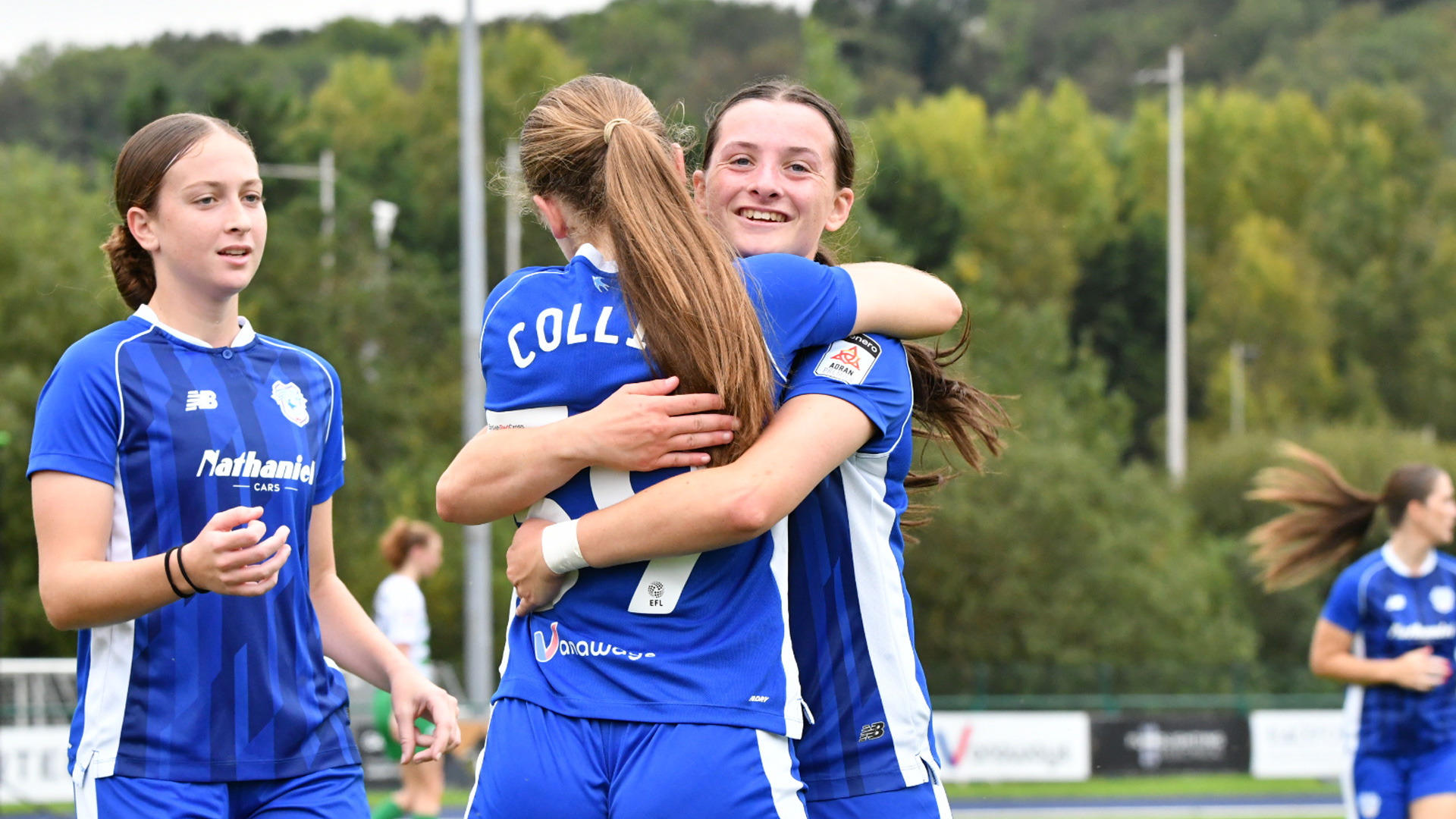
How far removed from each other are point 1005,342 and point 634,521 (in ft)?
140

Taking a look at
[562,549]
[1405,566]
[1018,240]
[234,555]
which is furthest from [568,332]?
[1018,240]

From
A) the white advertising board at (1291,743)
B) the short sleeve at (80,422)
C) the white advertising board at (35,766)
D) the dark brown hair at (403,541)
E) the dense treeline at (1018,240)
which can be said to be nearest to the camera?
the short sleeve at (80,422)

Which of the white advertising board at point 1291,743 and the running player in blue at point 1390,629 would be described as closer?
the running player in blue at point 1390,629

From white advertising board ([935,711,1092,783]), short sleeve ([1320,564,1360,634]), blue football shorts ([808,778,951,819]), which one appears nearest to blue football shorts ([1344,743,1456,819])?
short sleeve ([1320,564,1360,634])

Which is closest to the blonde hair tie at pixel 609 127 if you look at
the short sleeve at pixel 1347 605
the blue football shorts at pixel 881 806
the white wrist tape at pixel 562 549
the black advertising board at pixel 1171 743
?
the white wrist tape at pixel 562 549

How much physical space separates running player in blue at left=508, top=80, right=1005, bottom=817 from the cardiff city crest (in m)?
0.89

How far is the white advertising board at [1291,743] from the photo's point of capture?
19.6 meters

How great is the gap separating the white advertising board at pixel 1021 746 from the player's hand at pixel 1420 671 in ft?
38.6

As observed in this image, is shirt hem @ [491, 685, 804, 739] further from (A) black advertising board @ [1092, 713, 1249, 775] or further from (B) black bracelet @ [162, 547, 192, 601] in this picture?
(A) black advertising board @ [1092, 713, 1249, 775]

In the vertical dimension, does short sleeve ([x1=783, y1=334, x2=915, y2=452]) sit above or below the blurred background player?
above

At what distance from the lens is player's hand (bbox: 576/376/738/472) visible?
2.55 metres

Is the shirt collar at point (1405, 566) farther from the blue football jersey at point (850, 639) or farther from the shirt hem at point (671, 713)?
the shirt hem at point (671, 713)

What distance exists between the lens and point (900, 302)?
2.90 metres

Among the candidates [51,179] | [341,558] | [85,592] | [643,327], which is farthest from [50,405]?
[51,179]
